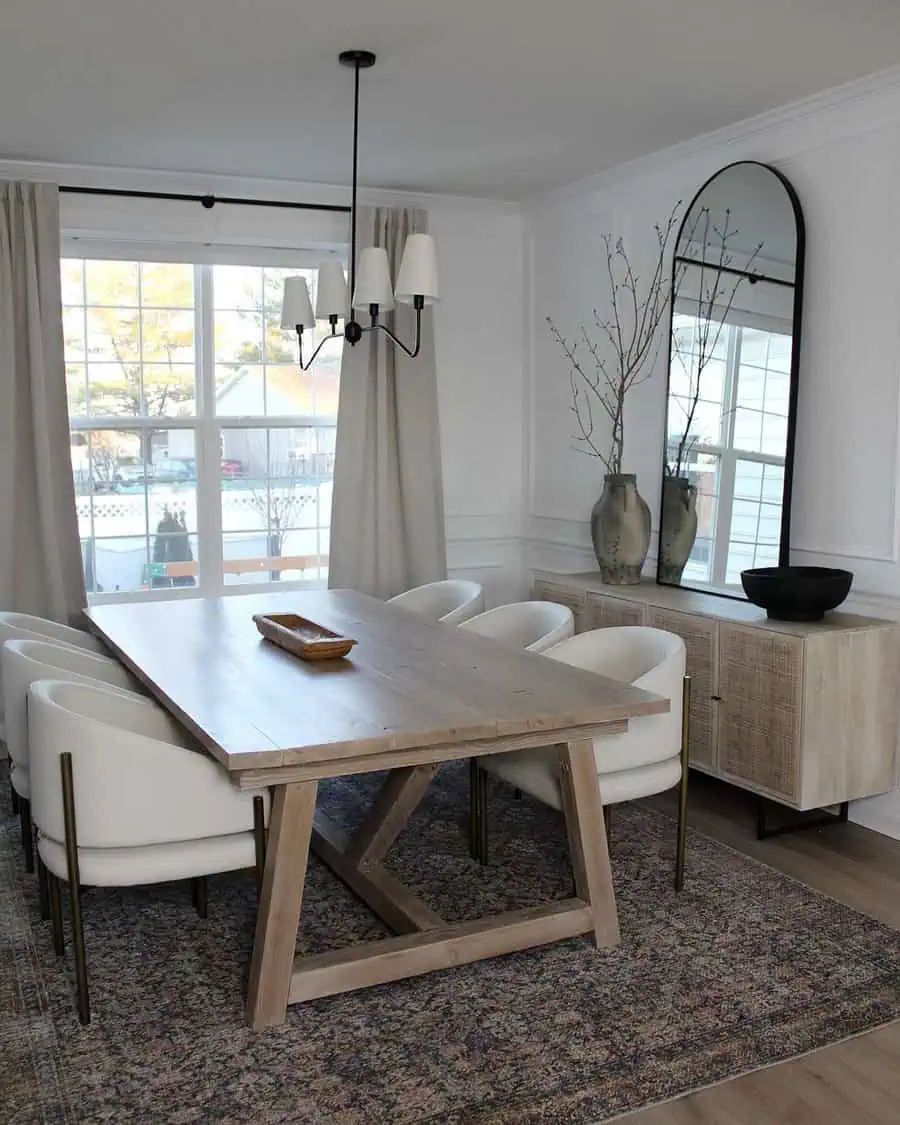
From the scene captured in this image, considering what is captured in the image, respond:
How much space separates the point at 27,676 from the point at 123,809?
0.72 m

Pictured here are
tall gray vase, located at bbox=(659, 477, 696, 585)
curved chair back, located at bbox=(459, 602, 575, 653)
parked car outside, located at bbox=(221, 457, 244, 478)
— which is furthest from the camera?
parked car outside, located at bbox=(221, 457, 244, 478)

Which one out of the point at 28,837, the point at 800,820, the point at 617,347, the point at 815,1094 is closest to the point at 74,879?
the point at 28,837

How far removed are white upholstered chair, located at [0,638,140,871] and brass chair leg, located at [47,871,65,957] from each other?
9.4 inches

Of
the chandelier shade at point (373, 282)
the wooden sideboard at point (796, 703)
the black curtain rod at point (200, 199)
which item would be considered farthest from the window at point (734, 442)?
the black curtain rod at point (200, 199)

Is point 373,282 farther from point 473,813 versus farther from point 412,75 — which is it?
point 473,813

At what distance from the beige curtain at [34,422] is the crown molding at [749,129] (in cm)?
238

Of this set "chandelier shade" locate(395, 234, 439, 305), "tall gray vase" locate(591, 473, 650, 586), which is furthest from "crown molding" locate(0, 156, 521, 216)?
"chandelier shade" locate(395, 234, 439, 305)

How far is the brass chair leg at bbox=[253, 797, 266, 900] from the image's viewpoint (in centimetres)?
265

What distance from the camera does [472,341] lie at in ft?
18.9

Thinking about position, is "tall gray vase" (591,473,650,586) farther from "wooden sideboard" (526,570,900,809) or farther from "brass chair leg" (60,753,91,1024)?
"brass chair leg" (60,753,91,1024)

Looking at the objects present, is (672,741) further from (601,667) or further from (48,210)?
(48,210)

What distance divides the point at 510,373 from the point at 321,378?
1.00 meters

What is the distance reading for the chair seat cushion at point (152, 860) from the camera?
256 cm

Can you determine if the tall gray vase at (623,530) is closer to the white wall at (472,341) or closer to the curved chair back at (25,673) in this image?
the white wall at (472,341)
